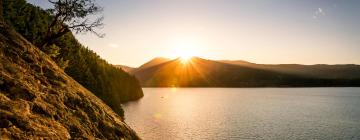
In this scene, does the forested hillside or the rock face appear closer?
the rock face

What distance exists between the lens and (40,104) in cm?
1441

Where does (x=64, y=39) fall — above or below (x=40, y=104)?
above

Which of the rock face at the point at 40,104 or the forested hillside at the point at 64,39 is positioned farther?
the forested hillside at the point at 64,39

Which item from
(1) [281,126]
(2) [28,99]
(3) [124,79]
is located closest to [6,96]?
(2) [28,99]

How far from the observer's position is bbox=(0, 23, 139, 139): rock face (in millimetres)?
12250

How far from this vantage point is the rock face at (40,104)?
40.2 feet

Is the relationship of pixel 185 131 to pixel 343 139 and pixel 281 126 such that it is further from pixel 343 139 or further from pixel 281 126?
pixel 343 139

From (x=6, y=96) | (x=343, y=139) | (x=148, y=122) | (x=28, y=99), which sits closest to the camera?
(x=6, y=96)

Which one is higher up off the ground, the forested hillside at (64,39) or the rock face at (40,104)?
the forested hillside at (64,39)

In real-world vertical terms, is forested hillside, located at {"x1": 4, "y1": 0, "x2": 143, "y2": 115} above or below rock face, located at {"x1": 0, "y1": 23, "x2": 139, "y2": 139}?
above

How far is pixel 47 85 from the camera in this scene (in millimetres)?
16953

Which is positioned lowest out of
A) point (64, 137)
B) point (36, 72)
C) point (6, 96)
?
point (64, 137)

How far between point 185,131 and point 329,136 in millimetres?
31740

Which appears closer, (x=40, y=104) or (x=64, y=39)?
(x=40, y=104)
